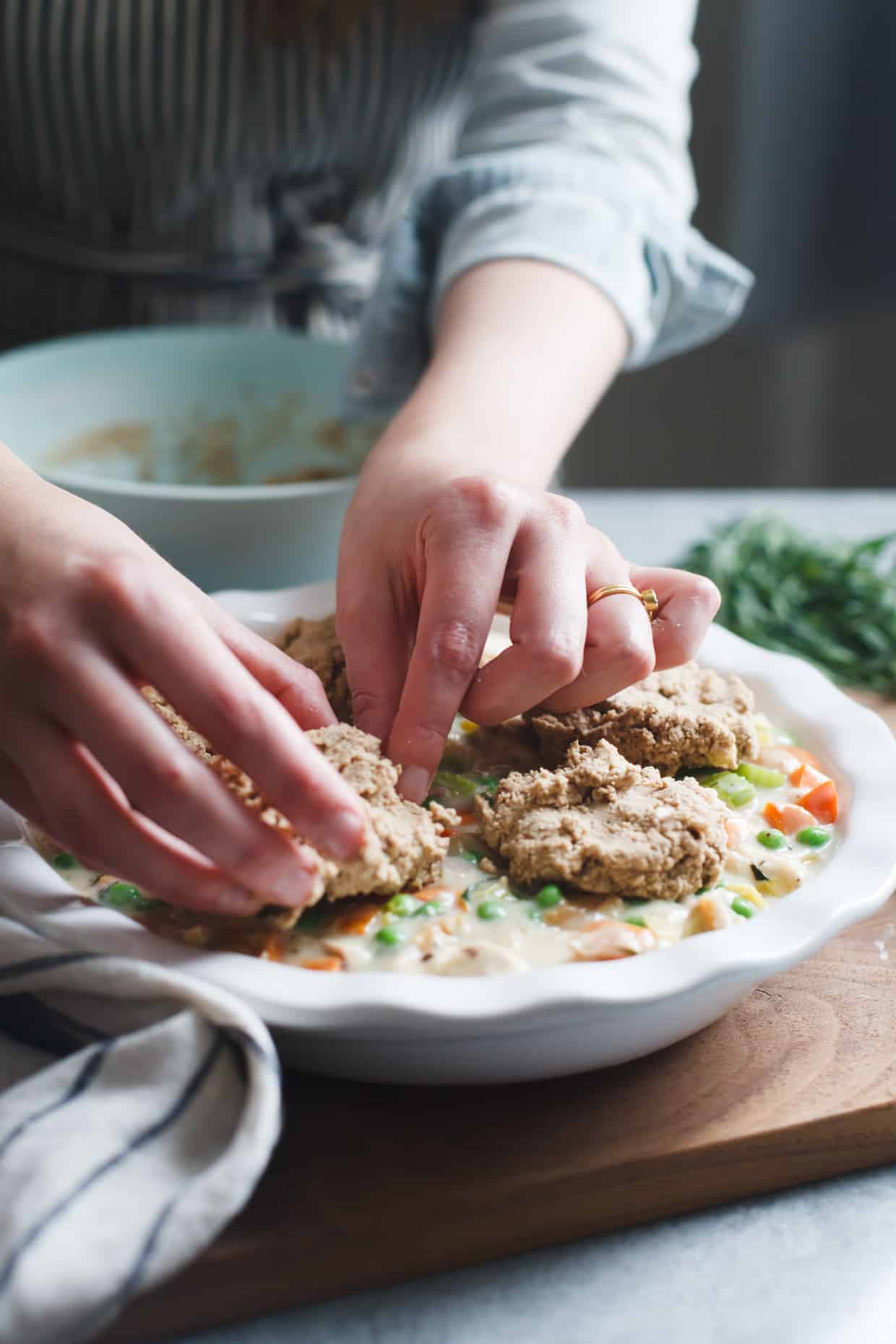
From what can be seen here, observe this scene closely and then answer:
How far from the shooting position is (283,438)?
293cm

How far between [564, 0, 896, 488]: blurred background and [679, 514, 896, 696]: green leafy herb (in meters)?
2.85

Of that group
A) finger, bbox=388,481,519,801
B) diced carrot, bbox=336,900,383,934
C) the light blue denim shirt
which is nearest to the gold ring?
finger, bbox=388,481,519,801

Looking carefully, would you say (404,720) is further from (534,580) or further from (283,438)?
(283,438)

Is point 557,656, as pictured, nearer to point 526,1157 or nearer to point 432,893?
point 432,893

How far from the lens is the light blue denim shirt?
227 centimetres

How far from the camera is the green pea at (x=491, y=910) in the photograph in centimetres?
134

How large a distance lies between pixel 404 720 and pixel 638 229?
4.15 ft

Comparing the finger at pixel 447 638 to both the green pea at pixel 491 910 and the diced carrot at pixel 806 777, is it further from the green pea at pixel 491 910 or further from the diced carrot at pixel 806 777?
the diced carrot at pixel 806 777

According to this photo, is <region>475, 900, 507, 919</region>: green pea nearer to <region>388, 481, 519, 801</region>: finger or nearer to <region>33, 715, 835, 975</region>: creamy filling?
<region>33, 715, 835, 975</region>: creamy filling

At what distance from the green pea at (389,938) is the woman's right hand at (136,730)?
11 cm

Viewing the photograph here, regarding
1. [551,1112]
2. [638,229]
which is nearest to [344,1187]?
[551,1112]

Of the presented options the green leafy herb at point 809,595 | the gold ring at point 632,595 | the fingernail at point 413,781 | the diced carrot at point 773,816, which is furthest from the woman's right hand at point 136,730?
the green leafy herb at point 809,595

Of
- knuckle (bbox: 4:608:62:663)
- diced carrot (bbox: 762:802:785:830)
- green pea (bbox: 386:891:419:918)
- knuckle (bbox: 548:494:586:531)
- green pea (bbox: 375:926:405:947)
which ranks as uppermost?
knuckle (bbox: 4:608:62:663)

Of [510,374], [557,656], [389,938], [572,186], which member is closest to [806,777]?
[557,656]
